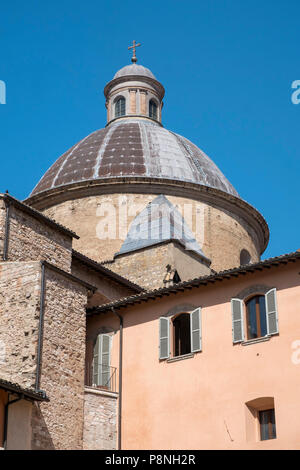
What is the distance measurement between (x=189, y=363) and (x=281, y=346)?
8.95 feet

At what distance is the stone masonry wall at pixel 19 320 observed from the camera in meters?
20.7

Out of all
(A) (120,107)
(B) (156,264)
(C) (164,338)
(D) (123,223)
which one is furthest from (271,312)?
(A) (120,107)

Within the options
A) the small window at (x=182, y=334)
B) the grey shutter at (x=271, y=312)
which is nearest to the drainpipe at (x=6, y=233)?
the small window at (x=182, y=334)

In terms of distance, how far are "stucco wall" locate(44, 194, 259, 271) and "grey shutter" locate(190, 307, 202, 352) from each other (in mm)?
12170

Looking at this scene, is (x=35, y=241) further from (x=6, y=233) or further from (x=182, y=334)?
(x=182, y=334)

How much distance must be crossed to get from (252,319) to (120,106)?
2497 cm

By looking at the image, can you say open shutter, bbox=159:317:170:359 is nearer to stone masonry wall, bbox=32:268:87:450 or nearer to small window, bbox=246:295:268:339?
stone masonry wall, bbox=32:268:87:450

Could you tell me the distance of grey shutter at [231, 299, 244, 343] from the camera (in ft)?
69.4

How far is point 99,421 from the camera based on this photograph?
2191 cm

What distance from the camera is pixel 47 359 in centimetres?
2097

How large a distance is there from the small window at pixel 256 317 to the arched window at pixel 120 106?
79.1 ft

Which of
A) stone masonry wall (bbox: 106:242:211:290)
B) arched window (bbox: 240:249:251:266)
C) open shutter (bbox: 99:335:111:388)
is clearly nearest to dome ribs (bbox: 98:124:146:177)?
stone masonry wall (bbox: 106:242:211:290)
